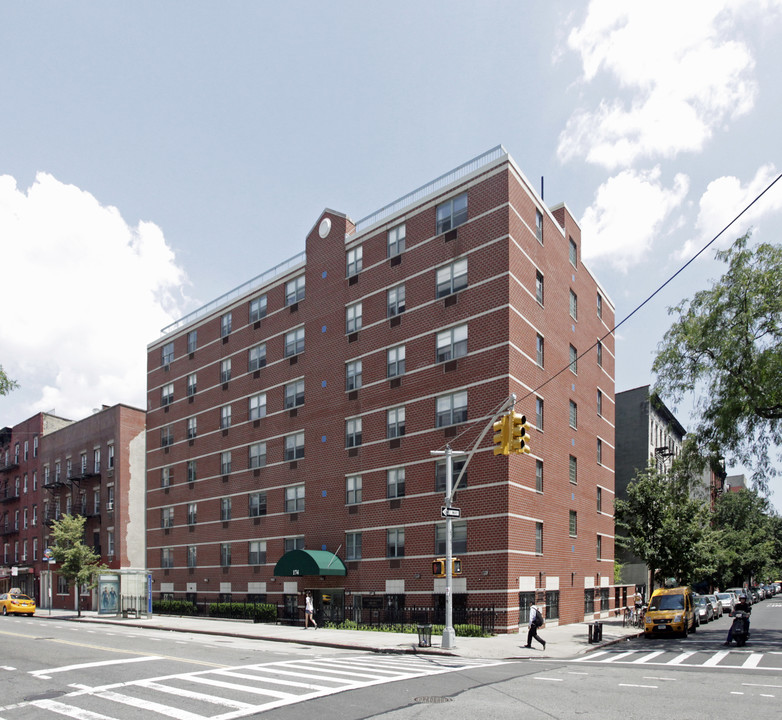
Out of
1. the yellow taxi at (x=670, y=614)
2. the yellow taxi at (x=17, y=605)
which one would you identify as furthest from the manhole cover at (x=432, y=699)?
the yellow taxi at (x=17, y=605)

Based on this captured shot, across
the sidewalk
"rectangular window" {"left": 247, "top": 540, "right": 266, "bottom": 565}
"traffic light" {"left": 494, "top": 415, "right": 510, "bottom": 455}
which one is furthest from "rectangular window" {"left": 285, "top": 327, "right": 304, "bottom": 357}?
"traffic light" {"left": 494, "top": 415, "right": 510, "bottom": 455}

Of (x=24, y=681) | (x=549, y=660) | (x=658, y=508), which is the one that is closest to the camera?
(x=24, y=681)

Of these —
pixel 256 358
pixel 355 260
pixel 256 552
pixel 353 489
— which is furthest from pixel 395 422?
pixel 256 358

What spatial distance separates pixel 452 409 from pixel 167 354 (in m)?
31.8

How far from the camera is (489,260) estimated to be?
114 ft

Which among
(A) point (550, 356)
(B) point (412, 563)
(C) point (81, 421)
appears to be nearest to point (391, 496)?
(B) point (412, 563)

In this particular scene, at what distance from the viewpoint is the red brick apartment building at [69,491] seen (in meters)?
56.7

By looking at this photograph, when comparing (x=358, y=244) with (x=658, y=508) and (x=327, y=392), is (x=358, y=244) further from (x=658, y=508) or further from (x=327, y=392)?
(x=658, y=508)

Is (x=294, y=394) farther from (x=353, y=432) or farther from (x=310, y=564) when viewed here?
(x=310, y=564)

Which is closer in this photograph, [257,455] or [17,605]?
[257,455]

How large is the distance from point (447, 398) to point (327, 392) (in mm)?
9523

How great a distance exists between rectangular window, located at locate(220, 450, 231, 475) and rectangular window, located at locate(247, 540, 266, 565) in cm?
580

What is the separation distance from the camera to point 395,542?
1428 inches

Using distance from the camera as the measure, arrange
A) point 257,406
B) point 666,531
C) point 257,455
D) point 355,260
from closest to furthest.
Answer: point 355,260
point 666,531
point 257,455
point 257,406
